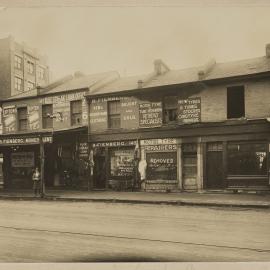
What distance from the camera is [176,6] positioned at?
728 centimetres

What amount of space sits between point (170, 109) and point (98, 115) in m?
3.57

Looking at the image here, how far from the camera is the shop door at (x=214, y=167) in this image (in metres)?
15.8

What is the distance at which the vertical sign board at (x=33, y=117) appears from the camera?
20578 mm

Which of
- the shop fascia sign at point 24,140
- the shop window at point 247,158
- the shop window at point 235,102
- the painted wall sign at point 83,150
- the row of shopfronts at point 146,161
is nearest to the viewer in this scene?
the shop window at point 247,158

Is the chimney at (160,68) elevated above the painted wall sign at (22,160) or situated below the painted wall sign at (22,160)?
above

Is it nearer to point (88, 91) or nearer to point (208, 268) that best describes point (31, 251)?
point (208, 268)

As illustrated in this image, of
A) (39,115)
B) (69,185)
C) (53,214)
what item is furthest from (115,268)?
(39,115)

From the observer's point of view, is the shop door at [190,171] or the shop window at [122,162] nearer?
the shop door at [190,171]

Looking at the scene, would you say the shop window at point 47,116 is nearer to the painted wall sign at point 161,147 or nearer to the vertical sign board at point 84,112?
the vertical sign board at point 84,112

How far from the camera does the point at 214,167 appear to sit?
15.9 meters

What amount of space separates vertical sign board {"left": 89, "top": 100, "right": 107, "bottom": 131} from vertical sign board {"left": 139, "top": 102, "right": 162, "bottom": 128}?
1875 millimetres

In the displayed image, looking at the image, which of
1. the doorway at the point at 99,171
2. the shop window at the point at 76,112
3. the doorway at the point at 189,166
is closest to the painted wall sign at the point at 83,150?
the doorway at the point at 99,171

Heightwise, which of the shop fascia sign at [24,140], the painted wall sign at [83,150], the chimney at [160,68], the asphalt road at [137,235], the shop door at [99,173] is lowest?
the asphalt road at [137,235]

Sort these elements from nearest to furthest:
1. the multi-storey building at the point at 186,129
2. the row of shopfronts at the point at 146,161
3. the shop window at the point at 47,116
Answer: the multi-storey building at the point at 186,129 → the row of shopfronts at the point at 146,161 → the shop window at the point at 47,116
